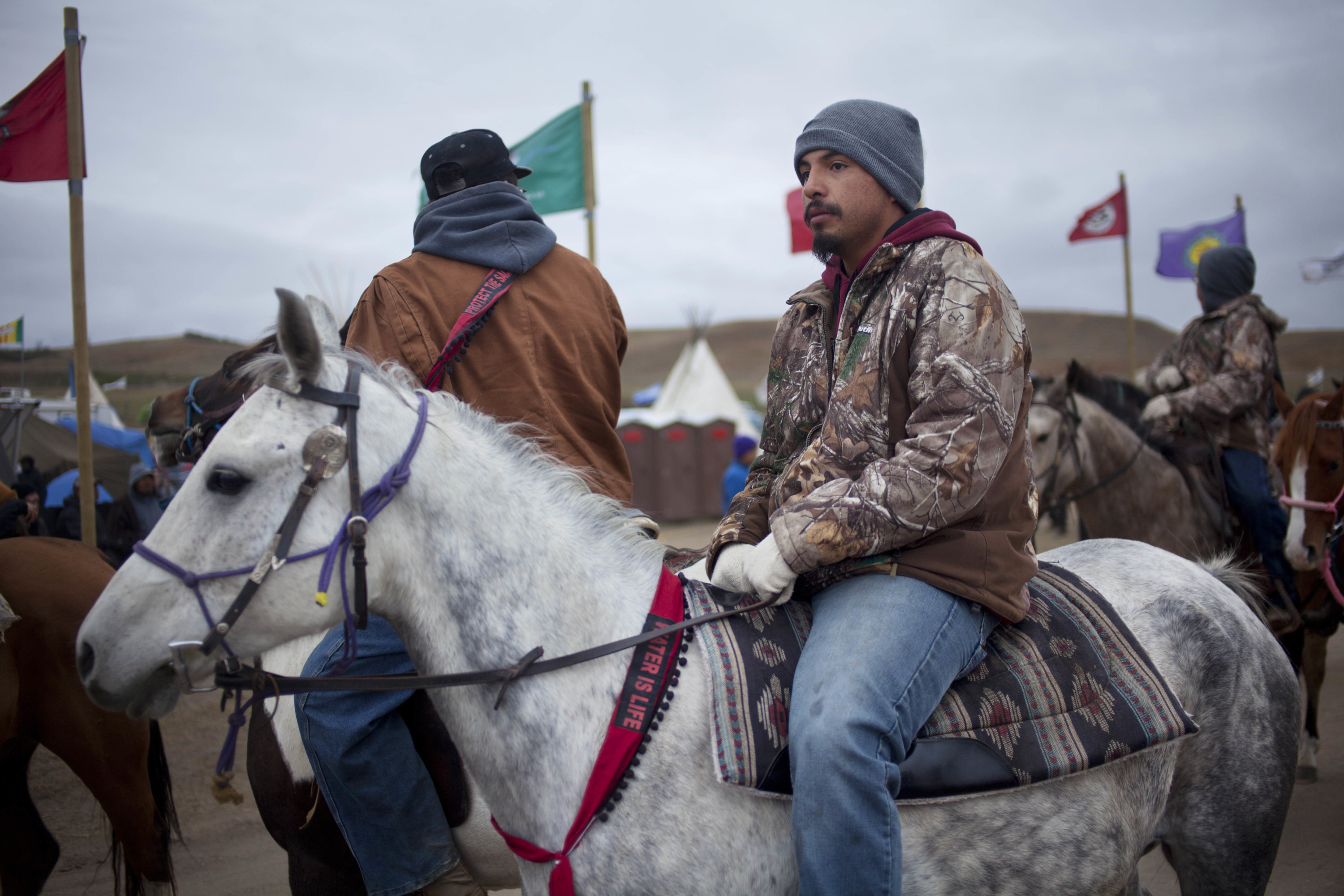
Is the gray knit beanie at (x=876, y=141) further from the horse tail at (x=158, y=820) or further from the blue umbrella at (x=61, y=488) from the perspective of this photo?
the blue umbrella at (x=61, y=488)

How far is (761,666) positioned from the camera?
1886 millimetres

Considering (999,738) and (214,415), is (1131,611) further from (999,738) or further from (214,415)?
(214,415)

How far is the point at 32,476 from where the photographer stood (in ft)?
29.8

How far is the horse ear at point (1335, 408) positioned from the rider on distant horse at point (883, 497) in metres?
3.52

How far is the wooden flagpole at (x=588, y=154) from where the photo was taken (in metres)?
8.96

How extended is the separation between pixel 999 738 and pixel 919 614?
Result: 15.9 inches

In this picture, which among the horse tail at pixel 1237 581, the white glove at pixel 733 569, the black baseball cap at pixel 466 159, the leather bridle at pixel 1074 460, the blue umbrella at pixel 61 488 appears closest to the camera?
the white glove at pixel 733 569

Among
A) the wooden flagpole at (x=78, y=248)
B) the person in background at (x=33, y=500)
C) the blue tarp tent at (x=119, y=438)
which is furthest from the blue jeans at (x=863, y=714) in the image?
the blue tarp tent at (x=119, y=438)

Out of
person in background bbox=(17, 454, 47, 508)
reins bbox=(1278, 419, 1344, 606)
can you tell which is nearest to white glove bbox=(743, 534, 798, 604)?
reins bbox=(1278, 419, 1344, 606)

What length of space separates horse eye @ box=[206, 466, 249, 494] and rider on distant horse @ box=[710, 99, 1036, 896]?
1.09 m

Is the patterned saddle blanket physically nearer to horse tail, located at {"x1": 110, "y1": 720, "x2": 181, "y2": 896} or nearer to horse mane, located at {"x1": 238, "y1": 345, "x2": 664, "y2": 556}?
horse mane, located at {"x1": 238, "y1": 345, "x2": 664, "y2": 556}

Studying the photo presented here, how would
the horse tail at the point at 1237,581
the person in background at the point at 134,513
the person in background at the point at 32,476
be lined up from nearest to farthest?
the horse tail at the point at 1237,581 → the person in background at the point at 134,513 → the person in background at the point at 32,476

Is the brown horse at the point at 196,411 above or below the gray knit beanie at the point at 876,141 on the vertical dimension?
below

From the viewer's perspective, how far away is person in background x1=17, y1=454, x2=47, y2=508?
8.92 meters
